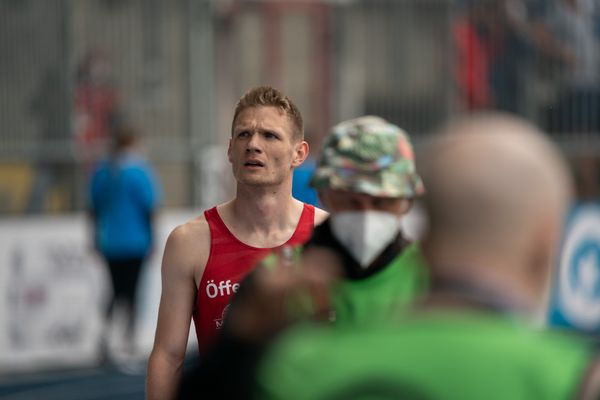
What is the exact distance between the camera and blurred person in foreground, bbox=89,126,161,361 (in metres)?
11.0

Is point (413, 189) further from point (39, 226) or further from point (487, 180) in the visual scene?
point (39, 226)

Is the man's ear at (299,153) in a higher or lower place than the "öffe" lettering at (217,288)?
higher

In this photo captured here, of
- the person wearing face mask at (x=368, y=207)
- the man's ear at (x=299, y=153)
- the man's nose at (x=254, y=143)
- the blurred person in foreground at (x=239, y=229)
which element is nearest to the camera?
the person wearing face mask at (x=368, y=207)

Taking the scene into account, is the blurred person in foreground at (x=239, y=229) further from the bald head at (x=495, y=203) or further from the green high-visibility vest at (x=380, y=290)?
the bald head at (x=495, y=203)

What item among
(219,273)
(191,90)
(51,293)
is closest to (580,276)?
(191,90)

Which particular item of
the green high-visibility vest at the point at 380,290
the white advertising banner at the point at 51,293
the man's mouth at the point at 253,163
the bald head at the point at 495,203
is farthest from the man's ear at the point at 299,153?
the white advertising banner at the point at 51,293

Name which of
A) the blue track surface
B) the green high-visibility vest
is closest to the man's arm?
the green high-visibility vest

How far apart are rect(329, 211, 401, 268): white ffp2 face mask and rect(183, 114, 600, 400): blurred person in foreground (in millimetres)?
759

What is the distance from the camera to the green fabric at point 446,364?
1849 millimetres

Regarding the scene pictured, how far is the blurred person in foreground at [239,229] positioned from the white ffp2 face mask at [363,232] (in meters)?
1.15

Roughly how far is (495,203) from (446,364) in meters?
0.23

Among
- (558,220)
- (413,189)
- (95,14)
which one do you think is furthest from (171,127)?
(558,220)

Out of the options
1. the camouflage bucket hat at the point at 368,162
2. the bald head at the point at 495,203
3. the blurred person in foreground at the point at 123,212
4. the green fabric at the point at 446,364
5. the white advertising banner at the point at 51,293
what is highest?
the bald head at the point at 495,203

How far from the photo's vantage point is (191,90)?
540 inches
